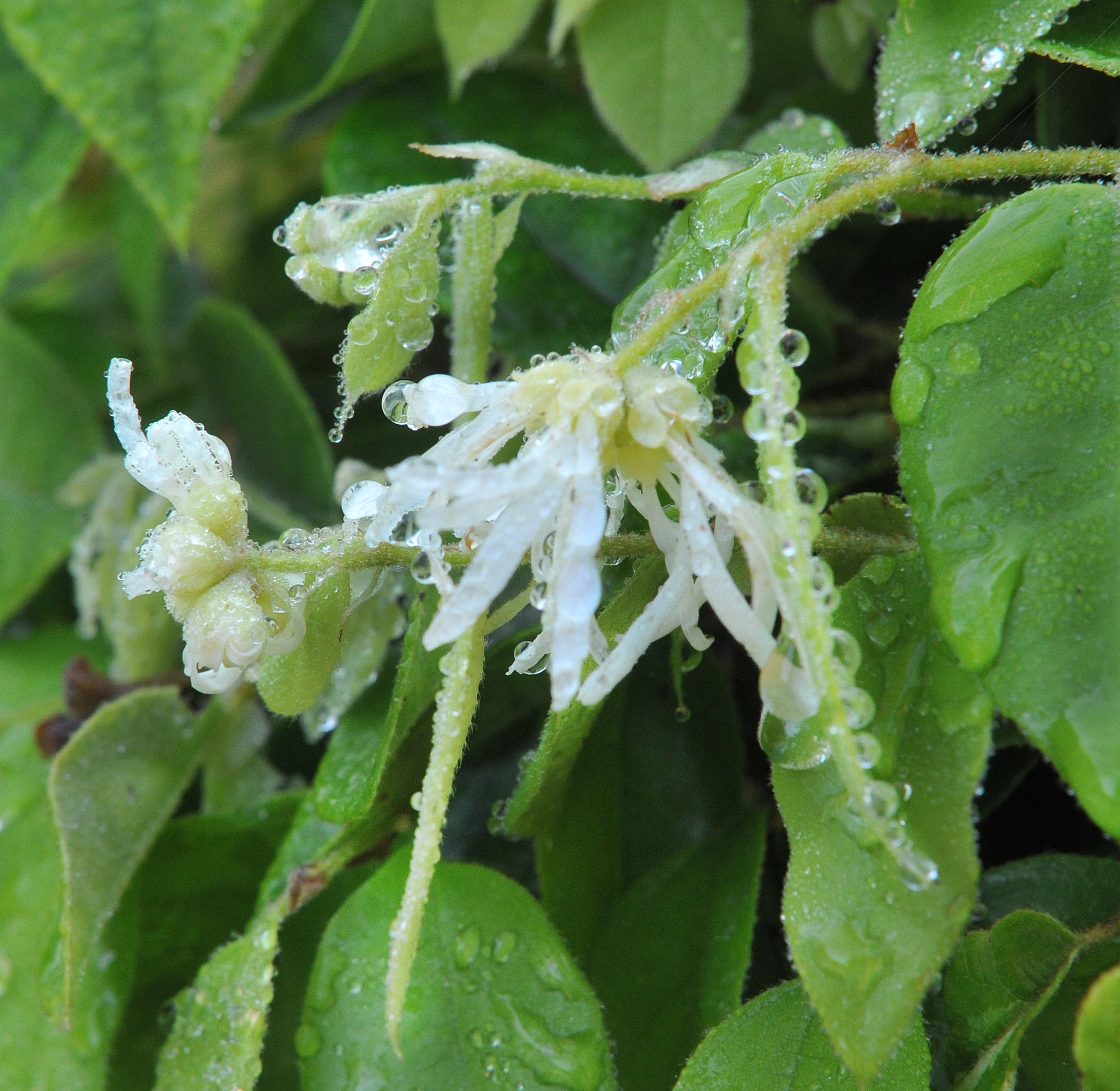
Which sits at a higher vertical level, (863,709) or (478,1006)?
(863,709)

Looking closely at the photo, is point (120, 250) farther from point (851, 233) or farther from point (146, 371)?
point (851, 233)

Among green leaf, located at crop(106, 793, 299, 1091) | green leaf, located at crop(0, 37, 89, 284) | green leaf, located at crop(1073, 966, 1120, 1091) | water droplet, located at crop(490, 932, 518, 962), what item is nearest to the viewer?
green leaf, located at crop(1073, 966, 1120, 1091)

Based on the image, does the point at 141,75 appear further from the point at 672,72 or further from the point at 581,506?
the point at 581,506

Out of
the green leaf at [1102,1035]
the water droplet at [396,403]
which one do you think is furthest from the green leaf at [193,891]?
the green leaf at [1102,1035]

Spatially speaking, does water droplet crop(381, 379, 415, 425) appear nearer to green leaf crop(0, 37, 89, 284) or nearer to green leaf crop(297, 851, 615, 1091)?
green leaf crop(297, 851, 615, 1091)

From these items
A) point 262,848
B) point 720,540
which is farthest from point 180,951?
point 720,540

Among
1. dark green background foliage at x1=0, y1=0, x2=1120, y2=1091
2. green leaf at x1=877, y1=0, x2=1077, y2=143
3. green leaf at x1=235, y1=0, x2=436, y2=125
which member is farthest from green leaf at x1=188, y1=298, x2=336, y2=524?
green leaf at x1=877, y1=0, x2=1077, y2=143

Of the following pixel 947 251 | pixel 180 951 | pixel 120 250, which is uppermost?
pixel 947 251
